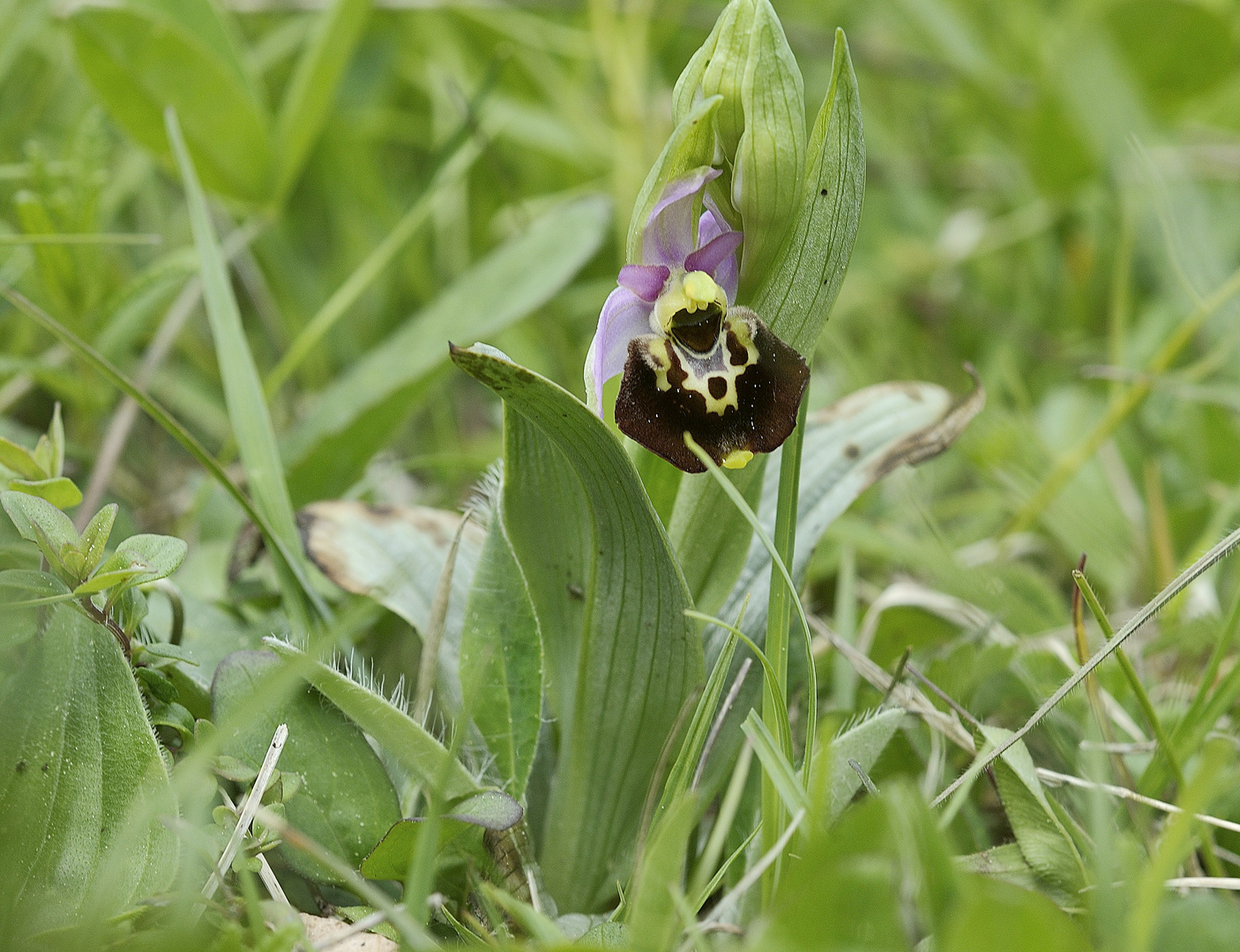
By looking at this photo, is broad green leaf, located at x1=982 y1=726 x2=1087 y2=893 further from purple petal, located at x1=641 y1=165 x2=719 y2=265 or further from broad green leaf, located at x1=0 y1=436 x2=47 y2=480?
broad green leaf, located at x1=0 y1=436 x2=47 y2=480

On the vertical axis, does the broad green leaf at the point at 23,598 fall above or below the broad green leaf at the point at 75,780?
above

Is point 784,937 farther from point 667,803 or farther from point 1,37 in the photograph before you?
point 1,37

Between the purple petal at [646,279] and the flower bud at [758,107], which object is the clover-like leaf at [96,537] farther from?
→ the flower bud at [758,107]

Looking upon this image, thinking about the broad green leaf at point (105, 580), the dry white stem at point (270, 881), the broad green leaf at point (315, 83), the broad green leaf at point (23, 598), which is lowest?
the dry white stem at point (270, 881)

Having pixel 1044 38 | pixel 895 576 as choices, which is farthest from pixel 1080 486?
pixel 1044 38

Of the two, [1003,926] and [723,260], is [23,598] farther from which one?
[1003,926]

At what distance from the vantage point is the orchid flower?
0.99 metres

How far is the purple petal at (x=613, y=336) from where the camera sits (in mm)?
1053

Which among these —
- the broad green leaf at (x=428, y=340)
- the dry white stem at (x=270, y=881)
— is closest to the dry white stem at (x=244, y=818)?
the dry white stem at (x=270, y=881)

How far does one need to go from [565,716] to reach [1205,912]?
640 millimetres

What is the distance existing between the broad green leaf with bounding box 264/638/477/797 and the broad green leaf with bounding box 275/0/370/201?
59.5 inches

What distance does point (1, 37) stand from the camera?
7.27 ft

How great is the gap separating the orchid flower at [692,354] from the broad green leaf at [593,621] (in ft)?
0.24

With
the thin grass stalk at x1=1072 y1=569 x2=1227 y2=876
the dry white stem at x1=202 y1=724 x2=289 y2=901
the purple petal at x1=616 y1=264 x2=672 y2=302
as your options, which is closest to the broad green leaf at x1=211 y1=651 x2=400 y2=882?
the dry white stem at x1=202 y1=724 x2=289 y2=901
